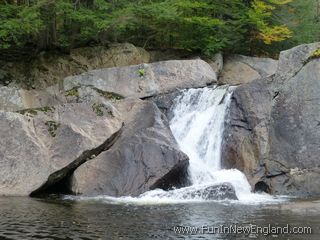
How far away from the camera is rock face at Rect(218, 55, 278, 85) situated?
76.1 feet

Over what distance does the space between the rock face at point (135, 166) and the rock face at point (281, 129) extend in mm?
2325

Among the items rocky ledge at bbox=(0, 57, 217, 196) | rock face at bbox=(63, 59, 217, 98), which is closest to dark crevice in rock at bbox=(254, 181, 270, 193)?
rocky ledge at bbox=(0, 57, 217, 196)

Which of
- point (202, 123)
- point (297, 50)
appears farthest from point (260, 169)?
point (297, 50)

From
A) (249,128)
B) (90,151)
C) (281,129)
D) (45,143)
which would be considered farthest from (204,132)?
(45,143)

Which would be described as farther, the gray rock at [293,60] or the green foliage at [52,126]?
the gray rock at [293,60]

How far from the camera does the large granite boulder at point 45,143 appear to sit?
14.0 m

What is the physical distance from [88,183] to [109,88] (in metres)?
6.09

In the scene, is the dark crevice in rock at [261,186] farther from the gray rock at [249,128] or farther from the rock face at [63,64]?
the rock face at [63,64]

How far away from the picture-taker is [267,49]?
26016 millimetres

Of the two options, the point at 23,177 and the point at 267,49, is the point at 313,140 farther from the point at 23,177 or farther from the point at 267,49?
Answer: the point at 267,49

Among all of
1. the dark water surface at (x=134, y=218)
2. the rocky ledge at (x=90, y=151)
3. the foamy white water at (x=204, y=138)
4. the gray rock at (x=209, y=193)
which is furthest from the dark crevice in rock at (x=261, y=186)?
the dark water surface at (x=134, y=218)

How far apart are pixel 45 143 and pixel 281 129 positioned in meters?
7.44

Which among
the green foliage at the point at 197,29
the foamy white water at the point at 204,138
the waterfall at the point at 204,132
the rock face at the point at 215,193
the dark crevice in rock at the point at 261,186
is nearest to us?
the rock face at the point at 215,193

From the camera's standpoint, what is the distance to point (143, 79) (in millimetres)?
19281
